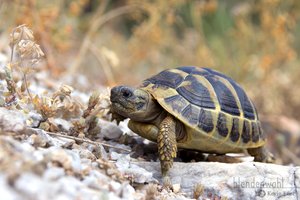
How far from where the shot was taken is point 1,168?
5.73 feet

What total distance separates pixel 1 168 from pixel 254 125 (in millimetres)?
2108

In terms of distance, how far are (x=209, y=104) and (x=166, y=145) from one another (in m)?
0.43

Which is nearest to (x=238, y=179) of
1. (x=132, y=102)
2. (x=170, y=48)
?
(x=132, y=102)

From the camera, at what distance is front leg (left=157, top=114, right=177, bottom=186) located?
2.84 metres


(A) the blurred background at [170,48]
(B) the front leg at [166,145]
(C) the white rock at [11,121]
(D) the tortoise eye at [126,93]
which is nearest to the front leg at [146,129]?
(B) the front leg at [166,145]

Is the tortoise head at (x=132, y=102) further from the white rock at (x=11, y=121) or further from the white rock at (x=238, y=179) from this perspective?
the white rock at (x=11, y=121)

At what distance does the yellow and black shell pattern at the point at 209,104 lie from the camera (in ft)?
9.86

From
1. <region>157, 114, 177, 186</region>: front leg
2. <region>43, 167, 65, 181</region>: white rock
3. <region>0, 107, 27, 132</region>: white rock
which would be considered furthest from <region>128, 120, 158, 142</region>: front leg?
<region>43, 167, 65, 181</region>: white rock

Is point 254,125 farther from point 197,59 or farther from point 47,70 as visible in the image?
point 197,59

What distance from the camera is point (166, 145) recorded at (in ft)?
9.50

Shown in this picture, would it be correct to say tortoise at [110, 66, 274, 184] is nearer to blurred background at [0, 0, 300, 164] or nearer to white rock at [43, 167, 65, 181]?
white rock at [43, 167, 65, 181]

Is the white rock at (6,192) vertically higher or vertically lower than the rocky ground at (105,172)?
lower

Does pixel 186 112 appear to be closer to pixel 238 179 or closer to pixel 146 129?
pixel 146 129

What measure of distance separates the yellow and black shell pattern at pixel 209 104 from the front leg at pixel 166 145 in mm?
79
